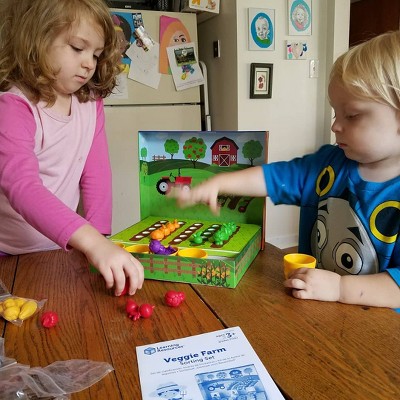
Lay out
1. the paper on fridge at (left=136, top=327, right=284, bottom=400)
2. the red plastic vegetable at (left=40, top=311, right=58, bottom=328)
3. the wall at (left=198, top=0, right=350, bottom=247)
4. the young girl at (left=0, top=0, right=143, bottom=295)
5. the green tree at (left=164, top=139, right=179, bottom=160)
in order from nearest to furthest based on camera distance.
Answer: the paper on fridge at (left=136, top=327, right=284, bottom=400), the red plastic vegetable at (left=40, top=311, right=58, bottom=328), the young girl at (left=0, top=0, right=143, bottom=295), the green tree at (left=164, top=139, right=179, bottom=160), the wall at (left=198, top=0, right=350, bottom=247)

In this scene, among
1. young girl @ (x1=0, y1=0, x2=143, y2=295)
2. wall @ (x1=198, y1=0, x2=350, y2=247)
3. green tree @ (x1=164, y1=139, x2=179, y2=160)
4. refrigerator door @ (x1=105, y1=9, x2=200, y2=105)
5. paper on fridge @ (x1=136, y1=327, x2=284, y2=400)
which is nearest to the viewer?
paper on fridge @ (x1=136, y1=327, x2=284, y2=400)

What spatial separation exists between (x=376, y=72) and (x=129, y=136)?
1911mm

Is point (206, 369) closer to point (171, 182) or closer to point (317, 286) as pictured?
point (317, 286)

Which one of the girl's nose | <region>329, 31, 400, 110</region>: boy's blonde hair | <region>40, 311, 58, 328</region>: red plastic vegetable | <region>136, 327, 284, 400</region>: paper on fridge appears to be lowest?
<region>136, 327, 284, 400</region>: paper on fridge

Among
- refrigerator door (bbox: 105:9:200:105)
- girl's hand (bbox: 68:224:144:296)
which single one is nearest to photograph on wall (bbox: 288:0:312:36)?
refrigerator door (bbox: 105:9:200:105)

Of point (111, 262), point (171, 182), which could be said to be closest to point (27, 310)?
point (111, 262)

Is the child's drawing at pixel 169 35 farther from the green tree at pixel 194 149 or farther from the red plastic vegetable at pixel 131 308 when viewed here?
the red plastic vegetable at pixel 131 308

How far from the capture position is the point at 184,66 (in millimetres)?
2547

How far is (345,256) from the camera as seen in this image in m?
0.85

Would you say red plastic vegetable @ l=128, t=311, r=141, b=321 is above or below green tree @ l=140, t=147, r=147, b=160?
below

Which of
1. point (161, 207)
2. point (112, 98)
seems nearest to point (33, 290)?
point (161, 207)

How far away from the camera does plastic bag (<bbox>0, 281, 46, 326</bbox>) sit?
0.66m

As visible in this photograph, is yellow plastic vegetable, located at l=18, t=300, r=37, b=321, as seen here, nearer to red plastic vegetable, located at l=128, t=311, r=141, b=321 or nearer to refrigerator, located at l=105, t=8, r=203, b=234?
red plastic vegetable, located at l=128, t=311, r=141, b=321

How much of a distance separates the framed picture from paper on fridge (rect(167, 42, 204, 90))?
33 cm
